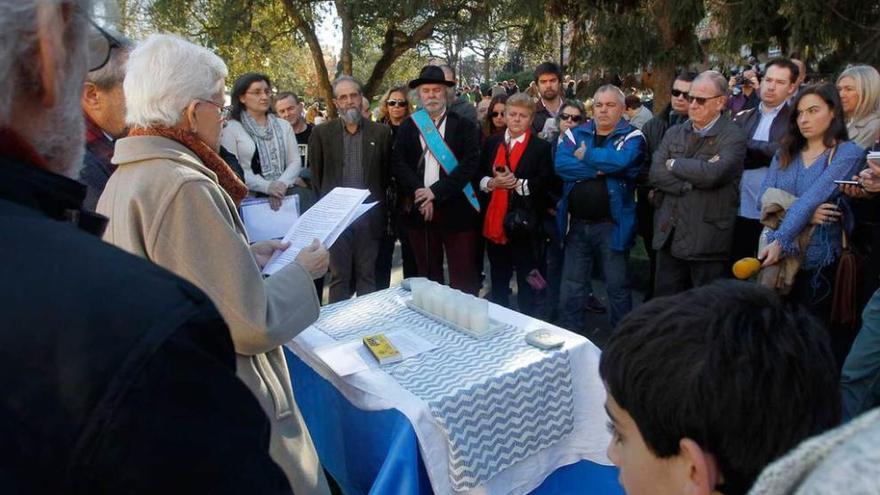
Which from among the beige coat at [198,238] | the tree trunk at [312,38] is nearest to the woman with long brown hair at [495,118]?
the beige coat at [198,238]

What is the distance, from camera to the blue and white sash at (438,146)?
14.8 ft

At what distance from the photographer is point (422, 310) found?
2627 mm

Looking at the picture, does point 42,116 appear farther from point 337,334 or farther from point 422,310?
point 422,310

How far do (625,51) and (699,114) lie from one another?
494cm

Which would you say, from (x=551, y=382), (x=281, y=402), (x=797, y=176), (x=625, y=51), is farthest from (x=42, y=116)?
(x=625, y=51)

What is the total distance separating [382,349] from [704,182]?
2.45 meters

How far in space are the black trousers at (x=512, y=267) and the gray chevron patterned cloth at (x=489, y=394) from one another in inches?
88.7

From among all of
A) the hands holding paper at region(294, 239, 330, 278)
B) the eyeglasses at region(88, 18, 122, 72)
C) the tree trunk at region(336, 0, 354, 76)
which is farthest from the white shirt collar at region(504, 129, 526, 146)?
the tree trunk at region(336, 0, 354, 76)

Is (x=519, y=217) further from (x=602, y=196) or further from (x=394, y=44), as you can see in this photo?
(x=394, y=44)

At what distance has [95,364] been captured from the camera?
52 cm

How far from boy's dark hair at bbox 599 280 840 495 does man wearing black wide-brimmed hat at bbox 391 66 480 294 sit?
135 inches

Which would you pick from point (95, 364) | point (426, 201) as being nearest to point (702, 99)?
point (426, 201)

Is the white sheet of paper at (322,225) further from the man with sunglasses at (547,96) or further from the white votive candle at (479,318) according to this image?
the man with sunglasses at (547,96)

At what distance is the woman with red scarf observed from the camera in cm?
443
